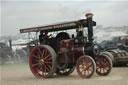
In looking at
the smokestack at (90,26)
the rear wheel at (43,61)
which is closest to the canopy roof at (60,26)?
the smokestack at (90,26)

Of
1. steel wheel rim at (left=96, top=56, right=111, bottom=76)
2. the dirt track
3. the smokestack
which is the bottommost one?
the dirt track

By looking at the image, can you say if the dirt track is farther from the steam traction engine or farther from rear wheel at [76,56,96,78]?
the steam traction engine

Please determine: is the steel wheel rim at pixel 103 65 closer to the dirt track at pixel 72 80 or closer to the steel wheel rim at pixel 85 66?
the dirt track at pixel 72 80

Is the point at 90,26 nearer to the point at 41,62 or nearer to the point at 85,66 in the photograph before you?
the point at 85,66

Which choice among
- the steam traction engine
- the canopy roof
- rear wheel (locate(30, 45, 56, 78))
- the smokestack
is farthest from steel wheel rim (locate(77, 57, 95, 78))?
the canopy roof

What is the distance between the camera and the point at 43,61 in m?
9.71

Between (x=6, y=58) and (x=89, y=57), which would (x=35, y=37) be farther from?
(x=6, y=58)

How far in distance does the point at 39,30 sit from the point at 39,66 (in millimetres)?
1484

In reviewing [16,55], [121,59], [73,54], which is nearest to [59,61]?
[73,54]

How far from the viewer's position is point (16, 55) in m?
26.5

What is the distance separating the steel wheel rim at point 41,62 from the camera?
9.56 m

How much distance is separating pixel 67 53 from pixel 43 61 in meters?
1.04

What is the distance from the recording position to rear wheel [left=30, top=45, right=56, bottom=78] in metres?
9.41

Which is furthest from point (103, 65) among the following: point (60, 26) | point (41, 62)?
point (41, 62)
